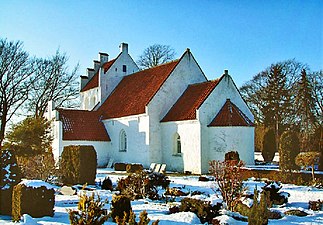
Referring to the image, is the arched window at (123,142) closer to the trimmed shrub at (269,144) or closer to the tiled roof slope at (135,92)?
the tiled roof slope at (135,92)

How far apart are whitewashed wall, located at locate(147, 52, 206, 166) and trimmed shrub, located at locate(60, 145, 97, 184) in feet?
30.2

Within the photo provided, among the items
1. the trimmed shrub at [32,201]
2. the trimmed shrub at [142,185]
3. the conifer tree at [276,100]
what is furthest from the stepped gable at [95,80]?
the trimmed shrub at [32,201]

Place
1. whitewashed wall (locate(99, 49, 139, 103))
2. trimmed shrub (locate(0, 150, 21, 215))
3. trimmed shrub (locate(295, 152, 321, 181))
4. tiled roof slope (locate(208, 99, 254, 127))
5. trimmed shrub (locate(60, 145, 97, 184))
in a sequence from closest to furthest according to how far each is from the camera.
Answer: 1. trimmed shrub (locate(0, 150, 21, 215))
2. trimmed shrub (locate(60, 145, 97, 184))
3. trimmed shrub (locate(295, 152, 321, 181))
4. tiled roof slope (locate(208, 99, 254, 127))
5. whitewashed wall (locate(99, 49, 139, 103))

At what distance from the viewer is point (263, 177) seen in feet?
68.3

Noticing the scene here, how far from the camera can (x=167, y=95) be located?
28.0m

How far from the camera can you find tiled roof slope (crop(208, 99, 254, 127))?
2502cm

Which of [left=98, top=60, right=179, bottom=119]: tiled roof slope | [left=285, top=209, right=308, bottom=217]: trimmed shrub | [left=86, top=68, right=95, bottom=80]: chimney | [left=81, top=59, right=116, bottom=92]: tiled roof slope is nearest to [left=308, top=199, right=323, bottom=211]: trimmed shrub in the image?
[left=285, top=209, right=308, bottom=217]: trimmed shrub

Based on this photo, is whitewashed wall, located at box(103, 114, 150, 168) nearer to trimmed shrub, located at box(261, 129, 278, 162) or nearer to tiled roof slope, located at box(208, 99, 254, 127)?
tiled roof slope, located at box(208, 99, 254, 127)

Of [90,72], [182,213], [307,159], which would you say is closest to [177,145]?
[307,159]

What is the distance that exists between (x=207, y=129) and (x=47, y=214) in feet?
52.3

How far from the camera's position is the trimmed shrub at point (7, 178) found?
38.8ft

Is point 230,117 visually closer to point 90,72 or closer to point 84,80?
point 90,72

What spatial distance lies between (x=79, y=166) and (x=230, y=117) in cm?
1096

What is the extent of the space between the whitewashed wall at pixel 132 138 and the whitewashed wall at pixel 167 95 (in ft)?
1.56
